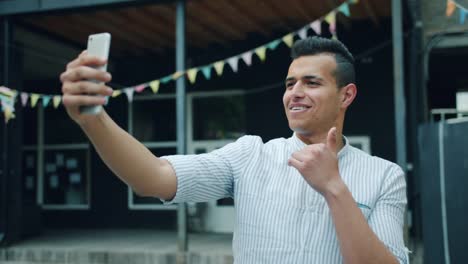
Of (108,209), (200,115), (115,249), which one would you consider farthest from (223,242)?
(108,209)

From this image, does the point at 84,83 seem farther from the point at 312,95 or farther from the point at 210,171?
the point at 312,95

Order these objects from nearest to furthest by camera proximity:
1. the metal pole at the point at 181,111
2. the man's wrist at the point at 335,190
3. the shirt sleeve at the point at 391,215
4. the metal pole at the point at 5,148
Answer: the man's wrist at the point at 335,190 < the shirt sleeve at the point at 391,215 < the metal pole at the point at 181,111 < the metal pole at the point at 5,148

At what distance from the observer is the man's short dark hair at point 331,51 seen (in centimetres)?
172

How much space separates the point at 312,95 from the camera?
1653mm

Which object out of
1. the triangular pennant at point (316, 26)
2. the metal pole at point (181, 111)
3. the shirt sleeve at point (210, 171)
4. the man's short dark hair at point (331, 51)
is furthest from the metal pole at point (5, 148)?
the man's short dark hair at point (331, 51)

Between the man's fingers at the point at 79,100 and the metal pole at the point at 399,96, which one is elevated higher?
the metal pole at the point at 399,96

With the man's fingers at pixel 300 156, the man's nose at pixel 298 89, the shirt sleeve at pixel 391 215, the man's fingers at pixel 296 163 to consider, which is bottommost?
the shirt sleeve at pixel 391 215

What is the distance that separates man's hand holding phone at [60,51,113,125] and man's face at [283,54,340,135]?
0.66 m

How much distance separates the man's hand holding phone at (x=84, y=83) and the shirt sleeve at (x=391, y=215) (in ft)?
2.77

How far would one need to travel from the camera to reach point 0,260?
7.57 metres

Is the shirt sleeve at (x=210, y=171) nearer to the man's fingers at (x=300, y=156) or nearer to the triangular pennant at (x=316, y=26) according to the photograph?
the man's fingers at (x=300, y=156)

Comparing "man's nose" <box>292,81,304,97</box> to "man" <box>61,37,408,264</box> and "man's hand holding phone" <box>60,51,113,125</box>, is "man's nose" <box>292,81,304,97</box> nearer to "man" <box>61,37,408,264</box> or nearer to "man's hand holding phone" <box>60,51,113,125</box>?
"man" <box>61,37,408,264</box>

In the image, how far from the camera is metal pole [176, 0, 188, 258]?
21.8 ft

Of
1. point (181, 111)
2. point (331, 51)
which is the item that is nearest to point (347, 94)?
point (331, 51)
